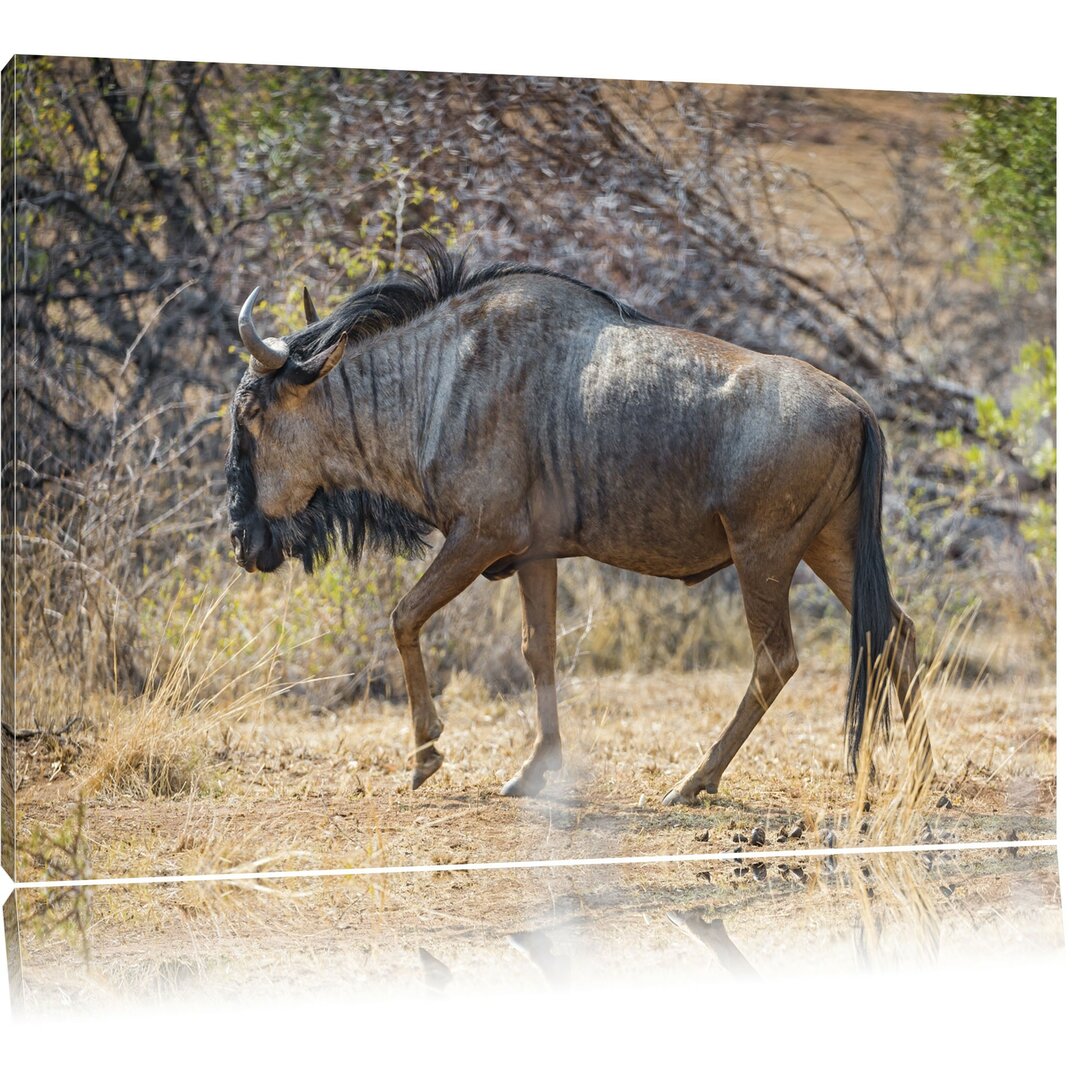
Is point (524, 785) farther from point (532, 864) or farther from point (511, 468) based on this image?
point (511, 468)

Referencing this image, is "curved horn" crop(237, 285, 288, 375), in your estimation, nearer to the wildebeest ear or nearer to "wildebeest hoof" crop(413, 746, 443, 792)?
the wildebeest ear

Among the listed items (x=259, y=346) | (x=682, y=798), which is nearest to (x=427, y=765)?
(x=682, y=798)

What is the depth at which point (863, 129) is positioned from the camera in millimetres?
6961

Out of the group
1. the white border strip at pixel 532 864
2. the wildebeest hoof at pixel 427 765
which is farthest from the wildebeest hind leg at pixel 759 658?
the wildebeest hoof at pixel 427 765

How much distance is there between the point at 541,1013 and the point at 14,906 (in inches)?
75.6

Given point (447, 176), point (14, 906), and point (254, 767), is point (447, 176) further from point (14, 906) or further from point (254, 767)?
point (14, 906)

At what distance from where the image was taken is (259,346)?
17.2 feet

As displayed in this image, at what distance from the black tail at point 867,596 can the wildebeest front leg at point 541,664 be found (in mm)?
1037

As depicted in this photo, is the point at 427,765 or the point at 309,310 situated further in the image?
the point at 309,310

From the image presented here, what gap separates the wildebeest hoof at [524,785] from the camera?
5555mm

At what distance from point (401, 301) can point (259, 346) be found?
21.6 inches

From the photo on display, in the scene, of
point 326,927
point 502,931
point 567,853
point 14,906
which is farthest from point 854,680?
point 14,906

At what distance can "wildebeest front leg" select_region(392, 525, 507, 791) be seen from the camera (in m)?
5.25

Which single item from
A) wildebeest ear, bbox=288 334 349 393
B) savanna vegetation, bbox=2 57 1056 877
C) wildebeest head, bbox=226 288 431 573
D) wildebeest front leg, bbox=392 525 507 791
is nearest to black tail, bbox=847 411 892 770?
savanna vegetation, bbox=2 57 1056 877
